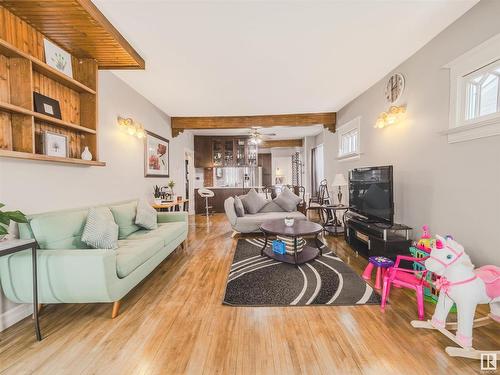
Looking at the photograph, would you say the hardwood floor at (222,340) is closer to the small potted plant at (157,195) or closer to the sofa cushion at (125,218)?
the sofa cushion at (125,218)

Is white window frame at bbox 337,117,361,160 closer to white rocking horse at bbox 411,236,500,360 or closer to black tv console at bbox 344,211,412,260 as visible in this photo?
black tv console at bbox 344,211,412,260

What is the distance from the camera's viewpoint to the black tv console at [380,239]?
261cm

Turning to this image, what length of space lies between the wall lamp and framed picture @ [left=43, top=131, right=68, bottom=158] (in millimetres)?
1089

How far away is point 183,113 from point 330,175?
3.90 m

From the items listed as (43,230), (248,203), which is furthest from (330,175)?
(43,230)

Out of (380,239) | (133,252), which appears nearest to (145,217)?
(133,252)

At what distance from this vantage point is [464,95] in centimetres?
217

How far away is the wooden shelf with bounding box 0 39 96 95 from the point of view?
5.62 feet

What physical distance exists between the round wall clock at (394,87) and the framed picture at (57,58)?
4.10 meters

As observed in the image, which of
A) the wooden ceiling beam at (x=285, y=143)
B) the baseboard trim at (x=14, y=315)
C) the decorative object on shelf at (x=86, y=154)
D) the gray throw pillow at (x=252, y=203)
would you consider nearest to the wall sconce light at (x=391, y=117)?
the gray throw pillow at (x=252, y=203)

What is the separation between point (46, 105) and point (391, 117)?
4.08 metres

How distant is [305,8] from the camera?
193 cm

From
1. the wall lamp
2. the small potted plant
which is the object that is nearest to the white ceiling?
the wall lamp

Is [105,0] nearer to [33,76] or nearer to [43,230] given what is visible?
[33,76]
